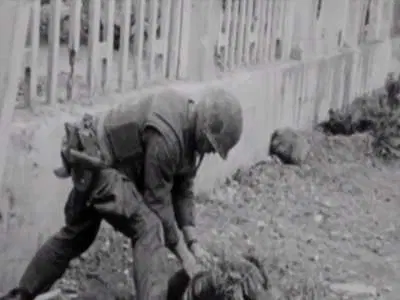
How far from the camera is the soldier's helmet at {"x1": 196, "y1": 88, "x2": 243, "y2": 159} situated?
4.66m

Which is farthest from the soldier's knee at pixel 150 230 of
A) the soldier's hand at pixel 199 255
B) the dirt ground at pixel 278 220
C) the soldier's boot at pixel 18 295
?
the dirt ground at pixel 278 220

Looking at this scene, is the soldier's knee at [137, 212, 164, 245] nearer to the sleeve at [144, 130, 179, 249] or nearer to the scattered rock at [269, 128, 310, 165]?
the sleeve at [144, 130, 179, 249]

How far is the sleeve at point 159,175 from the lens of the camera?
4707 mm

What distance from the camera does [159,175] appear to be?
4.75 meters

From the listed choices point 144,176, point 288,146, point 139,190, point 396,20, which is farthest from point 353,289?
point 396,20

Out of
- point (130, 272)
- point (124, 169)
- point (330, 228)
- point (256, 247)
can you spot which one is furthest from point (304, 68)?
point (124, 169)

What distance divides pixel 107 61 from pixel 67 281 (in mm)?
1574

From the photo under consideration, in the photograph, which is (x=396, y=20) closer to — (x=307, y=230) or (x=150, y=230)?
(x=307, y=230)

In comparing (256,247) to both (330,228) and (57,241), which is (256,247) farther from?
(57,241)

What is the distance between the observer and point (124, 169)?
4.99m

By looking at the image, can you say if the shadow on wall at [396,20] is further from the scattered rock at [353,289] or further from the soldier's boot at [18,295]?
the soldier's boot at [18,295]

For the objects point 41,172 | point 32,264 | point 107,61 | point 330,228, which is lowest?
point 330,228

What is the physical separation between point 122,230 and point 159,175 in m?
0.44

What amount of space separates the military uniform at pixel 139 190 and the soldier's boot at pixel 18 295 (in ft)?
0.10
